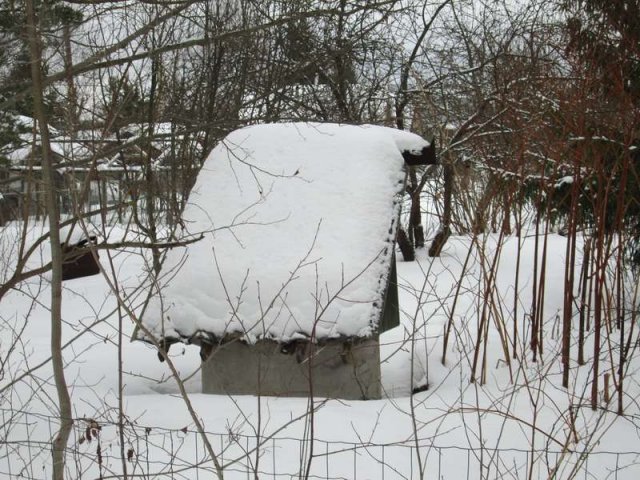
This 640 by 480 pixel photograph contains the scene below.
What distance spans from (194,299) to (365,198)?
4.75ft

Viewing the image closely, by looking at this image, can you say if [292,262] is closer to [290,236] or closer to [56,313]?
[290,236]

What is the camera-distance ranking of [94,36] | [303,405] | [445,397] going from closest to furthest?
[303,405]
[445,397]
[94,36]

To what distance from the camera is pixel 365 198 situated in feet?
17.5

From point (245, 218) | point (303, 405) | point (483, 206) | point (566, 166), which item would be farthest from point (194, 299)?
point (566, 166)

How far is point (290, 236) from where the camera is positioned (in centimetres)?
519

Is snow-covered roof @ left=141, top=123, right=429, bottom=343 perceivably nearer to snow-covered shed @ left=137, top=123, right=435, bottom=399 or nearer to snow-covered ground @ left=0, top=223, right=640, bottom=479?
snow-covered shed @ left=137, top=123, right=435, bottom=399

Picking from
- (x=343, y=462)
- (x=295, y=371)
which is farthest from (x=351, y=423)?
(x=295, y=371)

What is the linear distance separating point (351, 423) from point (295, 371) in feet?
4.81

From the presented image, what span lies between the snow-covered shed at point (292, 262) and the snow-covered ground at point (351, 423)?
0.30m

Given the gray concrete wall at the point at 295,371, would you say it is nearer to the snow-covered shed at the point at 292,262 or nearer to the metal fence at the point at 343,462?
the snow-covered shed at the point at 292,262

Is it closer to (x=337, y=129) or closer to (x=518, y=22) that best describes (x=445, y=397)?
(x=337, y=129)

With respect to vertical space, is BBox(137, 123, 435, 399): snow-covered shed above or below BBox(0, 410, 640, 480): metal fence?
above

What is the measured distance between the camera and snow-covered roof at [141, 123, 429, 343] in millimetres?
4852

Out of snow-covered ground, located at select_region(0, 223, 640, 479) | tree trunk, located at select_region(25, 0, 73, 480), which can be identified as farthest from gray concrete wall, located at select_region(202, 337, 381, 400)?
tree trunk, located at select_region(25, 0, 73, 480)
